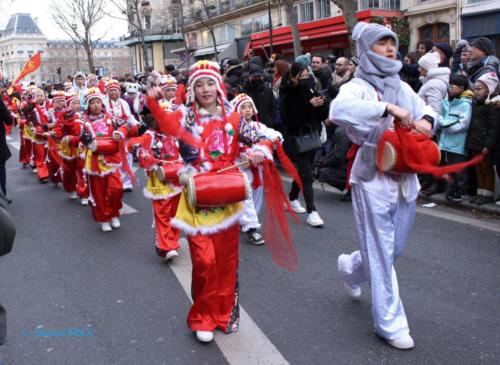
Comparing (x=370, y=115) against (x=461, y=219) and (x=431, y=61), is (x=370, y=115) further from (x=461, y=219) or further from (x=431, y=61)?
(x=431, y=61)

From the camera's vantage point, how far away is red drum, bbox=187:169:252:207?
344 centimetres

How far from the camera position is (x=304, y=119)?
253 inches

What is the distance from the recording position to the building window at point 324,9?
102ft

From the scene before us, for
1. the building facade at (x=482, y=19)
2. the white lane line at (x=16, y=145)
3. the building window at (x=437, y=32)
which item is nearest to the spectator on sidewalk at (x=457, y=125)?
the white lane line at (x=16, y=145)

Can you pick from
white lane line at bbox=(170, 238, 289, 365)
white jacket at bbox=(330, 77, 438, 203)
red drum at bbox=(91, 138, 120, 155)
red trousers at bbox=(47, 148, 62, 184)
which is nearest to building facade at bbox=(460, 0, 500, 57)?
red trousers at bbox=(47, 148, 62, 184)

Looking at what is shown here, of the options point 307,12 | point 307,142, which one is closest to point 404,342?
point 307,142

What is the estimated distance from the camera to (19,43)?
117312 mm

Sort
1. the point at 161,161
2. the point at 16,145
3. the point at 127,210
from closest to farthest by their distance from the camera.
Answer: the point at 161,161 < the point at 127,210 < the point at 16,145

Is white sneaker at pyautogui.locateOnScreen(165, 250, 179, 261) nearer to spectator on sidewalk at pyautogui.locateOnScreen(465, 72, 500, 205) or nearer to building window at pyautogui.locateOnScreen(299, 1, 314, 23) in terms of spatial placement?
spectator on sidewalk at pyautogui.locateOnScreen(465, 72, 500, 205)

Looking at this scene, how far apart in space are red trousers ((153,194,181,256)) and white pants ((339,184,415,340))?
252cm

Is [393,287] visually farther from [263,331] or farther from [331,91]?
[331,91]

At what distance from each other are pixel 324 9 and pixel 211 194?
30.3 meters

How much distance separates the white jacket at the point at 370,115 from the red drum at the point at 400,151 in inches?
5.0

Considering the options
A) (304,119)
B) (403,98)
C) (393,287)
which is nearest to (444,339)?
(393,287)
